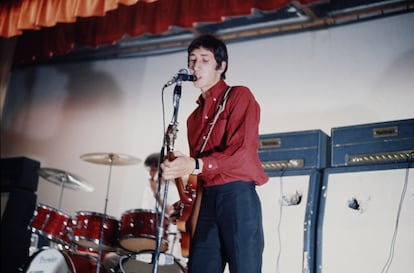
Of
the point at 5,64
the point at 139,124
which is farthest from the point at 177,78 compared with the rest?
the point at 5,64

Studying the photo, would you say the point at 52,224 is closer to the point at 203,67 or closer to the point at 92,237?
the point at 92,237

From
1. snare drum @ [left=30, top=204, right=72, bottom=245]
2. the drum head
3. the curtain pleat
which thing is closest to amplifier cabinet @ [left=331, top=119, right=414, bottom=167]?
the curtain pleat

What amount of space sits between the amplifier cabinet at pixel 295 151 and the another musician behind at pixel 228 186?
1.28 meters

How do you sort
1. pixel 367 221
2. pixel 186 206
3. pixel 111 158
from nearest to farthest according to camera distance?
pixel 186 206, pixel 367 221, pixel 111 158

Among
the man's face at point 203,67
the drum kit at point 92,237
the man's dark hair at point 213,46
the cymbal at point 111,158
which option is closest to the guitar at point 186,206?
the man's face at point 203,67

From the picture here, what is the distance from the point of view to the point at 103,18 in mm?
5434

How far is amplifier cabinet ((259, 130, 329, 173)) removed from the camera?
3.71 meters

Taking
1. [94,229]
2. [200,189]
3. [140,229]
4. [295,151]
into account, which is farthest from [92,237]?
[200,189]

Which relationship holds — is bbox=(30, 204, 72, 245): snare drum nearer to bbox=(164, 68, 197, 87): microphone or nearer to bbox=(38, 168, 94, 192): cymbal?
bbox=(38, 168, 94, 192): cymbal

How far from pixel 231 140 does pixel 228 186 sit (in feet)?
0.75

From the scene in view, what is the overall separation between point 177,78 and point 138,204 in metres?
3.15

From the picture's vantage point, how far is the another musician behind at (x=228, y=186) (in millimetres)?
2352

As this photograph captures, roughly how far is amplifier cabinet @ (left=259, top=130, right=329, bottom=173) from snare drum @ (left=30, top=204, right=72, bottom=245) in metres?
2.13

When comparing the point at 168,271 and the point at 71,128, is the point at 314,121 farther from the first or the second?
the point at 71,128
